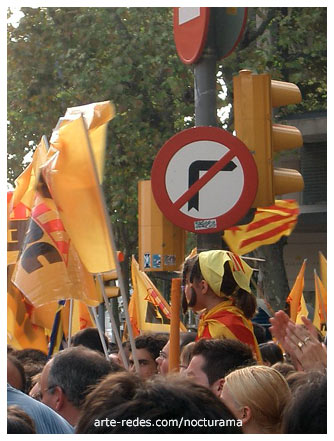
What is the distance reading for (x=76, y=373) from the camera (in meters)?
4.37

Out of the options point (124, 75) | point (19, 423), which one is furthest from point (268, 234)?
point (19, 423)

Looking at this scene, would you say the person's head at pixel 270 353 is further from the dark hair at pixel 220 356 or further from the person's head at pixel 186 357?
the dark hair at pixel 220 356

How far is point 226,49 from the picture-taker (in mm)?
5695

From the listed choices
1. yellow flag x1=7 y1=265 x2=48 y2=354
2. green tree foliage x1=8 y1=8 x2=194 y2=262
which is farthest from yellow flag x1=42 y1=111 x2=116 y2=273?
green tree foliage x1=8 y1=8 x2=194 y2=262

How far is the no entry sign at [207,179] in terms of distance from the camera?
5.50m

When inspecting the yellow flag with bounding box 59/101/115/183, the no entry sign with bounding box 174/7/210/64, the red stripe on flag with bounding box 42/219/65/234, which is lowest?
the red stripe on flag with bounding box 42/219/65/234

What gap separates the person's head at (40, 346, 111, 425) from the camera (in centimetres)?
436

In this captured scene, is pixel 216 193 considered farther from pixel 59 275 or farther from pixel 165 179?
pixel 59 275

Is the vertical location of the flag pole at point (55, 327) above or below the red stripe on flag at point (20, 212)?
below

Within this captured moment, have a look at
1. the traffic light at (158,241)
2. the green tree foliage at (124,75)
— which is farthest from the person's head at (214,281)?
the green tree foliage at (124,75)

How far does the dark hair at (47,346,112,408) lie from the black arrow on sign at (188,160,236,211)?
1.40 metres

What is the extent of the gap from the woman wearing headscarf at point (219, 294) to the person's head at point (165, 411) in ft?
8.69

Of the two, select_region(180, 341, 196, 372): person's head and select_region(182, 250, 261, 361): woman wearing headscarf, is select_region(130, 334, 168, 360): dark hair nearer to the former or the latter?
Result: select_region(182, 250, 261, 361): woman wearing headscarf

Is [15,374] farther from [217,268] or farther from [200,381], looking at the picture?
[200,381]
